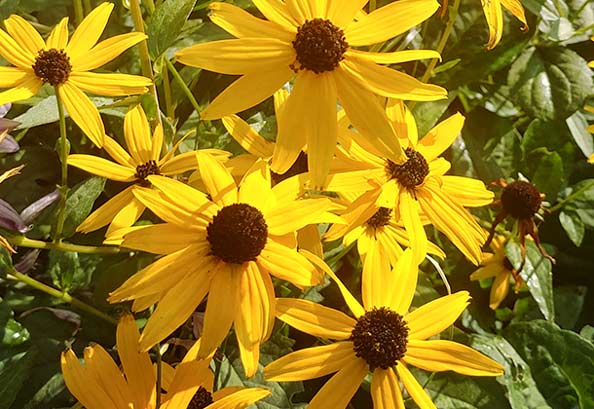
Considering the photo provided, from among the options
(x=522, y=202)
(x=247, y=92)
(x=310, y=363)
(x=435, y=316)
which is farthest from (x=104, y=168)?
(x=522, y=202)

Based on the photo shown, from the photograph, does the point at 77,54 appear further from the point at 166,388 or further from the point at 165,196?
the point at 166,388

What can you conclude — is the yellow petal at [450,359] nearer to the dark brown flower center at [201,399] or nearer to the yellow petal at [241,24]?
the dark brown flower center at [201,399]

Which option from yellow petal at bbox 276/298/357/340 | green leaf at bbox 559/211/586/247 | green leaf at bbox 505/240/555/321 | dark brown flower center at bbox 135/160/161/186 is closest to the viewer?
yellow petal at bbox 276/298/357/340

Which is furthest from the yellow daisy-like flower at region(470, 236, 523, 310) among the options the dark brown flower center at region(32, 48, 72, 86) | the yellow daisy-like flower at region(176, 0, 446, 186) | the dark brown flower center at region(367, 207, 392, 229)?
the dark brown flower center at region(32, 48, 72, 86)

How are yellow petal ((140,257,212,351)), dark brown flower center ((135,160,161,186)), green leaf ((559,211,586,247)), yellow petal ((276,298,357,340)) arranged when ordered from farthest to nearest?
green leaf ((559,211,586,247)) → dark brown flower center ((135,160,161,186)) → yellow petal ((276,298,357,340)) → yellow petal ((140,257,212,351))

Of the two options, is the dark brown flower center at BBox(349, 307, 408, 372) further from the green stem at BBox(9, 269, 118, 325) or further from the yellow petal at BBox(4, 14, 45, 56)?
the yellow petal at BBox(4, 14, 45, 56)

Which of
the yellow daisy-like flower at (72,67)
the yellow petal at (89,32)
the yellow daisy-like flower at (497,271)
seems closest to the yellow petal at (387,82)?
the yellow daisy-like flower at (72,67)

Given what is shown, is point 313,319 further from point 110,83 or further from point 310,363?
point 110,83
